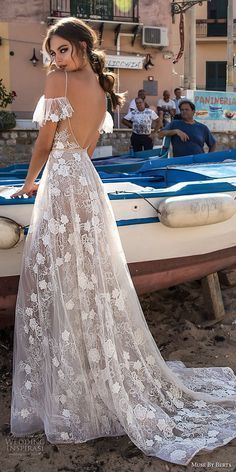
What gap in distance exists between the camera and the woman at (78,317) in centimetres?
239

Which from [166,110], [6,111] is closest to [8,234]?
[166,110]

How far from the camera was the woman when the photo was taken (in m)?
2.39

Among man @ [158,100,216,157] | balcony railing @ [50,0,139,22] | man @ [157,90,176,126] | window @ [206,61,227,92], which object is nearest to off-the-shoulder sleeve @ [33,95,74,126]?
man @ [158,100,216,157]

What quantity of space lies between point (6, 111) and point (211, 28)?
19226 mm

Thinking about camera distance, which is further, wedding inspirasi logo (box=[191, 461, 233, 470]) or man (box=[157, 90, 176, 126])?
man (box=[157, 90, 176, 126])

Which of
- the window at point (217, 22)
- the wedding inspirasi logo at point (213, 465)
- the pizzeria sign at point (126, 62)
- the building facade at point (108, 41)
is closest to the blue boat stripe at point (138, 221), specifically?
the wedding inspirasi logo at point (213, 465)

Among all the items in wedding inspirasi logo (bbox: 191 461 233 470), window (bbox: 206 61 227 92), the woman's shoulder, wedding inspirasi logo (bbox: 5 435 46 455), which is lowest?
wedding inspirasi logo (bbox: 191 461 233 470)

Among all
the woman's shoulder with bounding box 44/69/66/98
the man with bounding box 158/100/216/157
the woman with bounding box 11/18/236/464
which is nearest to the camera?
the woman's shoulder with bounding box 44/69/66/98

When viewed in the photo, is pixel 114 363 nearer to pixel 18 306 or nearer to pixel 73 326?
pixel 73 326

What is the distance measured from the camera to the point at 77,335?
244cm

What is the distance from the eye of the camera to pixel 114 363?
2465 millimetres

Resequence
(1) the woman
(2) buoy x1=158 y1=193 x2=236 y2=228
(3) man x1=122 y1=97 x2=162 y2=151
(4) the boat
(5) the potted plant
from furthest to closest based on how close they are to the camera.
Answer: (5) the potted plant, (3) man x1=122 y1=97 x2=162 y2=151, (2) buoy x1=158 y1=193 x2=236 y2=228, (4) the boat, (1) the woman

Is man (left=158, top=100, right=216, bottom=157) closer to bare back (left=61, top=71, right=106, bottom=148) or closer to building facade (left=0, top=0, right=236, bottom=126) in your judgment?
bare back (left=61, top=71, right=106, bottom=148)

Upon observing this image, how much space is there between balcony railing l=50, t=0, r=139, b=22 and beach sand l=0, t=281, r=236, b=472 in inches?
570
